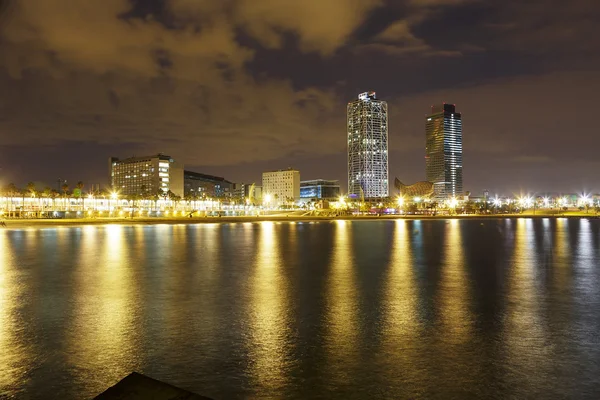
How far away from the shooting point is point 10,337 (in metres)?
8.85

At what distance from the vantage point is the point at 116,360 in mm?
7500

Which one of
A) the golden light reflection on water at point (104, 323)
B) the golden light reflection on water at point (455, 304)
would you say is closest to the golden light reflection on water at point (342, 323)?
the golden light reflection on water at point (455, 304)

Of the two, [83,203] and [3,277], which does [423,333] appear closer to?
[3,277]

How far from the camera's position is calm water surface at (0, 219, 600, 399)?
6.60 metres

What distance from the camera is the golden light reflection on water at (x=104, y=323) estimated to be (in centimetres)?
736

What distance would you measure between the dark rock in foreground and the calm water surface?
1603 mm

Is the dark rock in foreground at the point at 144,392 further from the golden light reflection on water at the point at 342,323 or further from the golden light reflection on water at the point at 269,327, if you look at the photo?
the golden light reflection on water at the point at 342,323

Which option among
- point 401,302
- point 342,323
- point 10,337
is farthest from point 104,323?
point 401,302

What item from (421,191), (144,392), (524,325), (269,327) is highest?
(421,191)

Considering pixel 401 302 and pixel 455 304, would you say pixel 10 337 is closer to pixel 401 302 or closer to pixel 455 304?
pixel 401 302

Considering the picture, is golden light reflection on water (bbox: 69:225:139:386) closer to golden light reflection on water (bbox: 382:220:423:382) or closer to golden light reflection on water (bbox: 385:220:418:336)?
golden light reflection on water (bbox: 382:220:423:382)

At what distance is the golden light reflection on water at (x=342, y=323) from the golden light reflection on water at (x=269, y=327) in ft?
2.80

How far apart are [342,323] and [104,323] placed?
5.12m

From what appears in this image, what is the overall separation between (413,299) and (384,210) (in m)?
149
